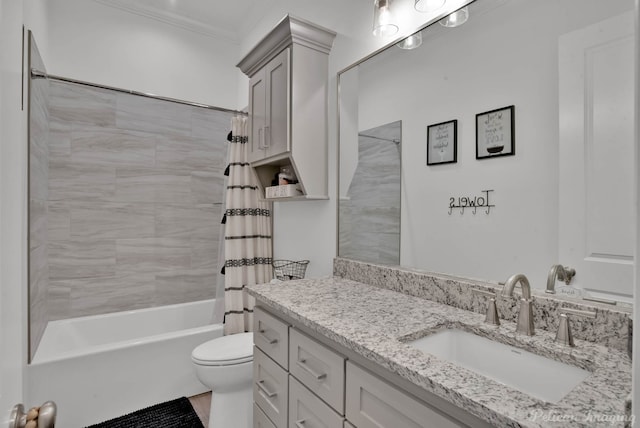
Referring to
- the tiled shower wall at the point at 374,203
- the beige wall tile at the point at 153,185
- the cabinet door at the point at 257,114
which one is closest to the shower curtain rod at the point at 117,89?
the beige wall tile at the point at 153,185

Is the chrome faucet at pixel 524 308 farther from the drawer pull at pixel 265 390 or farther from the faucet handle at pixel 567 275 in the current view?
the drawer pull at pixel 265 390

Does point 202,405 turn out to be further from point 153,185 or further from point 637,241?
point 637,241

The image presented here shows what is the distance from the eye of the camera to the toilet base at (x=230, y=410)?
6.13ft

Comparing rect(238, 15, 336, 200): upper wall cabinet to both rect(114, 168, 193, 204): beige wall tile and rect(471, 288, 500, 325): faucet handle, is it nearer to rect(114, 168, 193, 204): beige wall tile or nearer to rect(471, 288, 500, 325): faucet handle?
rect(471, 288, 500, 325): faucet handle

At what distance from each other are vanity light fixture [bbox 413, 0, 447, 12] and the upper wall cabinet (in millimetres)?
655

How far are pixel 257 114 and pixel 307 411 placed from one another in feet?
5.72

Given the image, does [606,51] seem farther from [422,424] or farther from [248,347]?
[248,347]

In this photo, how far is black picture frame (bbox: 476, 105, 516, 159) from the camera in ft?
3.80

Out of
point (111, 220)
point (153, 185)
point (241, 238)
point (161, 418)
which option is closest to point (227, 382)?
point (161, 418)

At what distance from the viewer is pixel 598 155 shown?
3.09 ft

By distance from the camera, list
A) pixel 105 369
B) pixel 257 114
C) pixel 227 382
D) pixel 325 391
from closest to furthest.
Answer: pixel 325 391, pixel 227 382, pixel 105 369, pixel 257 114
